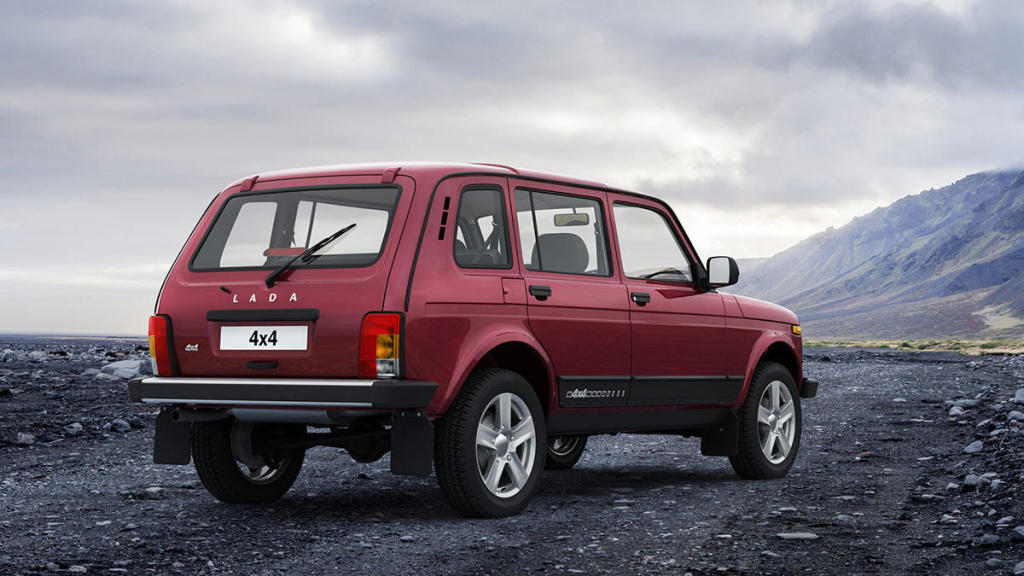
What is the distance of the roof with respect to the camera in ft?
21.6

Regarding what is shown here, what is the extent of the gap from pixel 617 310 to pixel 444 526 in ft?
6.19

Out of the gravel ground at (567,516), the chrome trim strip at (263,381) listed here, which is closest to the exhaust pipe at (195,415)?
the chrome trim strip at (263,381)

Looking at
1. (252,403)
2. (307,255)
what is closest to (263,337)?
(252,403)

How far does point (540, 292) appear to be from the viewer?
6875mm

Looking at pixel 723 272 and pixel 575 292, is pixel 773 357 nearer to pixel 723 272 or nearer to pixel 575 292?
pixel 723 272

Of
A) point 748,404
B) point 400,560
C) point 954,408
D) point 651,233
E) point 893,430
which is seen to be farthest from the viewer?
point 954,408

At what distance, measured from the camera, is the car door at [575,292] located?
6.98 m

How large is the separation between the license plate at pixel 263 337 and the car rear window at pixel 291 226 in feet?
1.31

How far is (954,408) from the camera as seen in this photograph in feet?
47.9

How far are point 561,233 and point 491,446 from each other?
152cm

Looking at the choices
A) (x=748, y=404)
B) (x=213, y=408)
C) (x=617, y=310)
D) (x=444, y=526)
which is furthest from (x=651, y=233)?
(x=213, y=408)

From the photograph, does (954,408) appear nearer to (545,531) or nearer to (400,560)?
(545,531)

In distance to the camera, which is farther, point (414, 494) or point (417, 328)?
point (414, 494)

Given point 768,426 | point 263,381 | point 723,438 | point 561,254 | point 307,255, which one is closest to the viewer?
point 263,381
